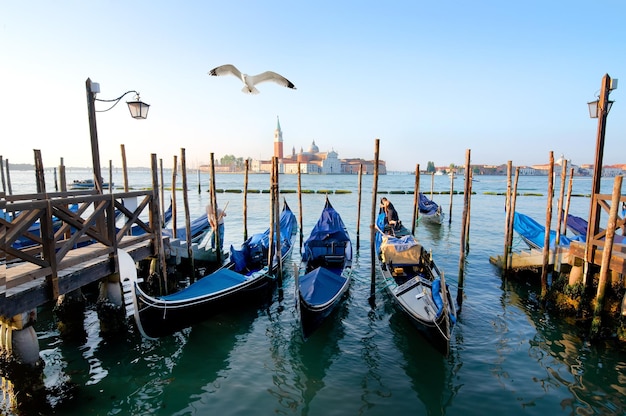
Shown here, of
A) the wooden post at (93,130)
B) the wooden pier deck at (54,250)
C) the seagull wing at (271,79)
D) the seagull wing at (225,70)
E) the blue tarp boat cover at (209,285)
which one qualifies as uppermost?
the seagull wing at (225,70)

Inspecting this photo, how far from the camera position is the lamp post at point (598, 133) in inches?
210

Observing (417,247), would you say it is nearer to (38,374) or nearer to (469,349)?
(469,349)

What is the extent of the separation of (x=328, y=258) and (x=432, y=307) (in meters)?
3.29

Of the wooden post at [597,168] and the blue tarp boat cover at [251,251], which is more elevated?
the wooden post at [597,168]

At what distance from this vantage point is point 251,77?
23.4ft

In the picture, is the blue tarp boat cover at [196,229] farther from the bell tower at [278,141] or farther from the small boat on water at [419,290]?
the bell tower at [278,141]

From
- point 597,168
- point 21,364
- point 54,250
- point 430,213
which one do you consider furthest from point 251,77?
point 430,213

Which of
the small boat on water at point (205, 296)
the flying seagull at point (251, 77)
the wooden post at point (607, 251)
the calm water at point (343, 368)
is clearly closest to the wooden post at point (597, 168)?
the wooden post at point (607, 251)

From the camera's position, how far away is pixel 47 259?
386cm

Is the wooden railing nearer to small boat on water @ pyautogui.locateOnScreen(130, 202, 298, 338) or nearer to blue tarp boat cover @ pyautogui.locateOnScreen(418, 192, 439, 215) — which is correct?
small boat on water @ pyautogui.locateOnScreen(130, 202, 298, 338)

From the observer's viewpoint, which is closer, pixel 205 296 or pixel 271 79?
pixel 205 296

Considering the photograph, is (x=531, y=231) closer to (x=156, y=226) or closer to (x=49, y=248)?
(x=156, y=226)

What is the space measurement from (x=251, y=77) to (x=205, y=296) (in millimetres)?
4366

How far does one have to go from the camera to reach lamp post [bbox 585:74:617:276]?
5324 mm
